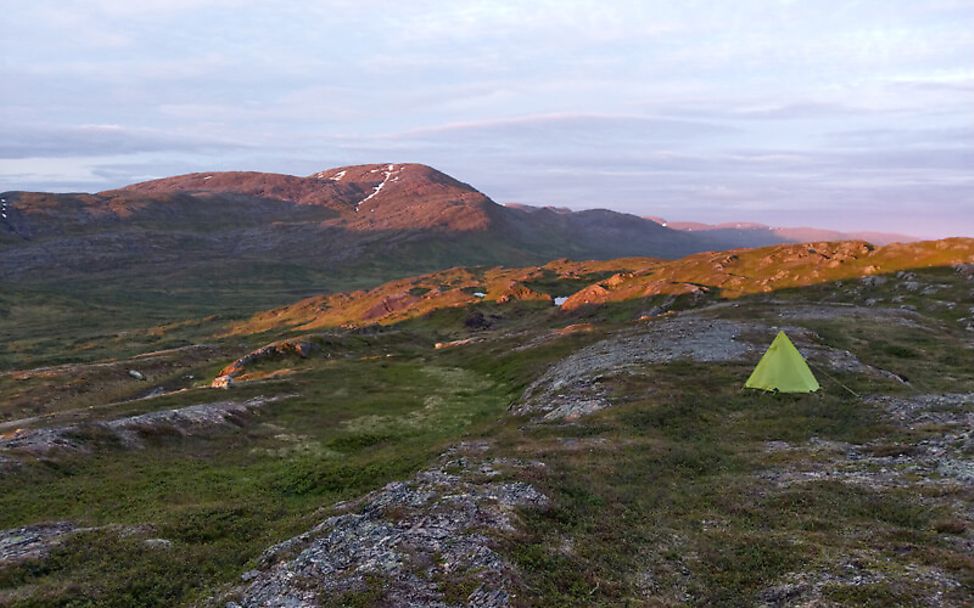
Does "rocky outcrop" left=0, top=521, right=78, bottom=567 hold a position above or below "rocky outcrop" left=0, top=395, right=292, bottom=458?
above

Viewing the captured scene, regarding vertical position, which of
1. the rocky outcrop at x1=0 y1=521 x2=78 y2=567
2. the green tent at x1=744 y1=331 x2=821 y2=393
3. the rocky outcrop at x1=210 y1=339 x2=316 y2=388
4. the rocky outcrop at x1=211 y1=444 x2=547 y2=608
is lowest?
the rocky outcrop at x1=210 y1=339 x2=316 y2=388

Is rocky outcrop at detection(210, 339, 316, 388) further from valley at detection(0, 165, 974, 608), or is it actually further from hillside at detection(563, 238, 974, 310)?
hillside at detection(563, 238, 974, 310)

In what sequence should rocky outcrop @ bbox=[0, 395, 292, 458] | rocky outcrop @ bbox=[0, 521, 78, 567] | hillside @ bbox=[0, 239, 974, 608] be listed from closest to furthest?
hillside @ bbox=[0, 239, 974, 608] → rocky outcrop @ bbox=[0, 521, 78, 567] → rocky outcrop @ bbox=[0, 395, 292, 458]

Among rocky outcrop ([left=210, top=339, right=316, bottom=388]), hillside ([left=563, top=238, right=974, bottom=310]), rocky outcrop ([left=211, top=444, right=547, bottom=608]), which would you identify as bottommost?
rocky outcrop ([left=210, top=339, right=316, bottom=388])

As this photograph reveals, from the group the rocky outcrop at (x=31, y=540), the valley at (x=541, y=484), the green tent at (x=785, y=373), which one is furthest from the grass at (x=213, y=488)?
the green tent at (x=785, y=373)

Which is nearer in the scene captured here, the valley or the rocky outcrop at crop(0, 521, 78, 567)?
the valley

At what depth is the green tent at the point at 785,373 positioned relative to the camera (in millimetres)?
50312

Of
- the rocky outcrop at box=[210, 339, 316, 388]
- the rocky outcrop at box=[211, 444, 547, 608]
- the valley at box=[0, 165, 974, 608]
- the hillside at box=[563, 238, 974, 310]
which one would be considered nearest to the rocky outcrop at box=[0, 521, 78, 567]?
the valley at box=[0, 165, 974, 608]

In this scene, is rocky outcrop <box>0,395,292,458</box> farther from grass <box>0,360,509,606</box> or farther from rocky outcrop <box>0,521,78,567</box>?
rocky outcrop <box>0,521,78,567</box>

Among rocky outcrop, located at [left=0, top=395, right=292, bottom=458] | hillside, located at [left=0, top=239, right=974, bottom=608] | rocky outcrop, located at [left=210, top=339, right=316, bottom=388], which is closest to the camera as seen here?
hillside, located at [left=0, top=239, right=974, bottom=608]

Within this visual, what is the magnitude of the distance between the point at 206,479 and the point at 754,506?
121ft

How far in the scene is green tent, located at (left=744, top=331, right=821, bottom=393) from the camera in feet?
165

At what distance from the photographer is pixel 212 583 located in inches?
938

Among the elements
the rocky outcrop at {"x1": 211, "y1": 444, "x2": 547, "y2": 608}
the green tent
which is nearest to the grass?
the rocky outcrop at {"x1": 211, "y1": 444, "x2": 547, "y2": 608}
